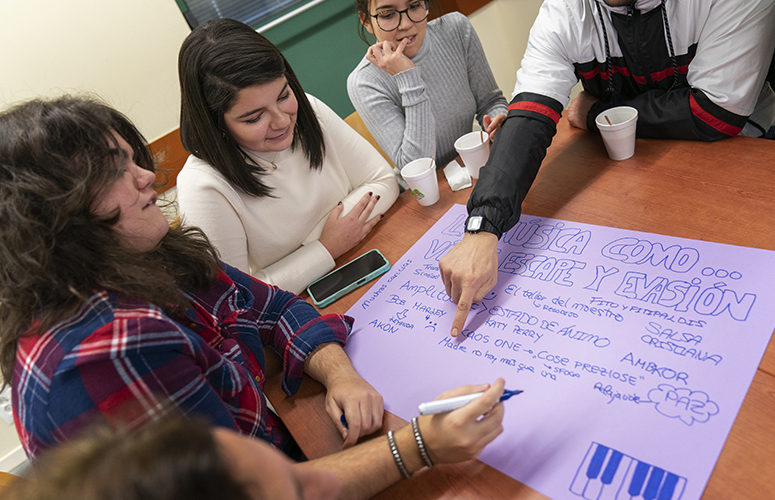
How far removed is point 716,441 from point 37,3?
2784 mm

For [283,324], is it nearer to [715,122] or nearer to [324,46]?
[715,122]

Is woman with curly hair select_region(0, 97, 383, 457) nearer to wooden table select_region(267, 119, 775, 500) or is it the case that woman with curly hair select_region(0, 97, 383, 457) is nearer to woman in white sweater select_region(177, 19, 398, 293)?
wooden table select_region(267, 119, 775, 500)

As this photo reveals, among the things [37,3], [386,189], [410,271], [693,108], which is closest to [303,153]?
[386,189]

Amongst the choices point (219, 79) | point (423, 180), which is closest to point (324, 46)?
point (219, 79)

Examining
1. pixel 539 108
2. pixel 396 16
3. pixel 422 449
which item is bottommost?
pixel 422 449

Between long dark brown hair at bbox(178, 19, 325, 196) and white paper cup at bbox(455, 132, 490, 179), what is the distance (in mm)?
532

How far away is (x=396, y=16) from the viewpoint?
1.57 m

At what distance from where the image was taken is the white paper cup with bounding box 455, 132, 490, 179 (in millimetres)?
1244

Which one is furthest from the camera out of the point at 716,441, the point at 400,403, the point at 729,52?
the point at 729,52

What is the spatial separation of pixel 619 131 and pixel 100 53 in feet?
7.66

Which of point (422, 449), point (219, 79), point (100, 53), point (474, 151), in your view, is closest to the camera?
point (422, 449)

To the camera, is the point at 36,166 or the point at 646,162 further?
the point at 646,162

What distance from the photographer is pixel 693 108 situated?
3.41ft

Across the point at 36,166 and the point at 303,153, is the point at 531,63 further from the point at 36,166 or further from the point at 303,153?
the point at 36,166
